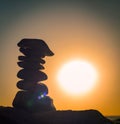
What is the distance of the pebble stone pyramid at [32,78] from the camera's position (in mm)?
18453

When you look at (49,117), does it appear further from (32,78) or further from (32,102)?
(32,78)

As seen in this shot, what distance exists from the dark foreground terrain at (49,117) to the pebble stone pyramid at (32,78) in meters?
1.38

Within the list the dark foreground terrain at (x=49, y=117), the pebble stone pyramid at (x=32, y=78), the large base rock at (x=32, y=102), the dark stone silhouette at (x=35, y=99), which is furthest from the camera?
the pebble stone pyramid at (x=32, y=78)

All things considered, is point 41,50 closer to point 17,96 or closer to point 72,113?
point 17,96

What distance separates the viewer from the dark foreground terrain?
15403 millimetres

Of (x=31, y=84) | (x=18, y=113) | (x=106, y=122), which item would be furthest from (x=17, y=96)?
(x=106, y=122)

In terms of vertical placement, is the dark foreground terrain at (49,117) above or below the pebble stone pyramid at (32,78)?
below

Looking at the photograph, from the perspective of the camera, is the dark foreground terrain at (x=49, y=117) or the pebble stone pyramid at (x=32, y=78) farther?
the pebble stone pyramid at (x=32, y=78)

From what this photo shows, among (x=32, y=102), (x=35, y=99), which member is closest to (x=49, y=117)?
(x=32, y=102)

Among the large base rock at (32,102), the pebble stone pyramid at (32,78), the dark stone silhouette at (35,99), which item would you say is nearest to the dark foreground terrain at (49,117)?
the dark stone silhouette at (35,99)

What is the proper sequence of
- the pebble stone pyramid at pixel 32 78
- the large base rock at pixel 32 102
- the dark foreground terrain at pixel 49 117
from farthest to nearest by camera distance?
the pebble stone pyramid at pixel 32 78 → the large base rock at pixel 32 102 → the dark foreground terrain at pixel 49 117

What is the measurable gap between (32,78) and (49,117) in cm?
376

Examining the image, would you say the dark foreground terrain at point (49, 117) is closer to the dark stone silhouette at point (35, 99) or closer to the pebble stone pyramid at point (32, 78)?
the dark stone silhouette at point (35, 99)

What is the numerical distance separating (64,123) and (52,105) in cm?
351
